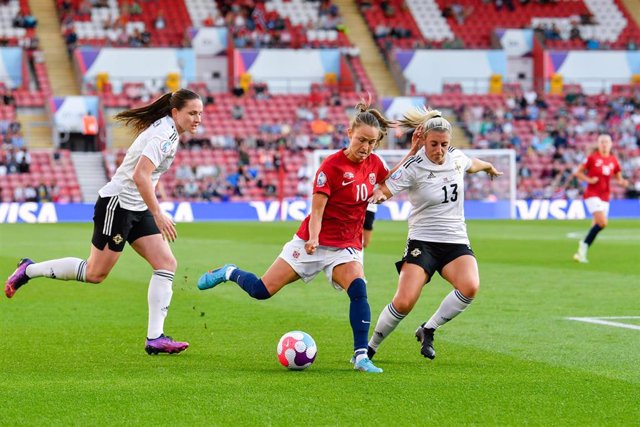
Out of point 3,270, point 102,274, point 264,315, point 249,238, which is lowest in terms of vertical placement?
point 249,238

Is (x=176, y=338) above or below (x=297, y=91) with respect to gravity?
above

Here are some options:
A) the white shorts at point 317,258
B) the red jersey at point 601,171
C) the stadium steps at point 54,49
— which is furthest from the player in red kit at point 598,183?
the stadium steps at point 54,49

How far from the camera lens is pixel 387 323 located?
9445 mm

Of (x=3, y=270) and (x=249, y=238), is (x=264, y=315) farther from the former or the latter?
(x=249, y=238)

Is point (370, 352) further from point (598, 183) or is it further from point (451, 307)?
point (598, 183)

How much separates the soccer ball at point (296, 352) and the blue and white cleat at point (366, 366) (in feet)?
1.22

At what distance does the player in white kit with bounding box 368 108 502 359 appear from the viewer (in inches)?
372

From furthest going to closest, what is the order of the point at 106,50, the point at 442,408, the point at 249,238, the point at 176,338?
the point at 106,50 < the point at 249,238 < the point at 176,338 < the point at 442,408

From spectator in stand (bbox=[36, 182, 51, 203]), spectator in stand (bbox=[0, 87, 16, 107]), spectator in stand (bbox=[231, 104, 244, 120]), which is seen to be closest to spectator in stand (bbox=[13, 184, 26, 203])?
spectator in stand (bbox=[36, 182, 51, 203])

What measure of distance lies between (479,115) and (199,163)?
13.1 metres

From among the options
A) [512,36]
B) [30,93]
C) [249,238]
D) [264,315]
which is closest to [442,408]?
[264,315]

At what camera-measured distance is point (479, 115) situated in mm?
50625

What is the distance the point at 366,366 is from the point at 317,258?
962mm

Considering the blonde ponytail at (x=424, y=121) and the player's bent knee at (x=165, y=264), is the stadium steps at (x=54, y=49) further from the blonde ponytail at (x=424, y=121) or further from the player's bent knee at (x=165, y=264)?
the blonde ponytail at (x=424, y=121)
